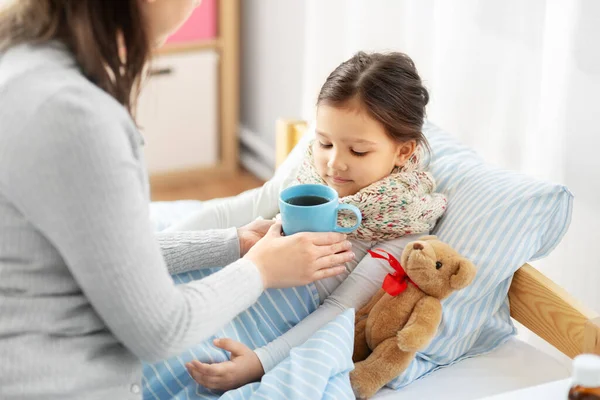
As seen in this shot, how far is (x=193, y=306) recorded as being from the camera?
1021mm

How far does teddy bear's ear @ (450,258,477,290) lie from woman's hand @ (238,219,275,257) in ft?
1.10

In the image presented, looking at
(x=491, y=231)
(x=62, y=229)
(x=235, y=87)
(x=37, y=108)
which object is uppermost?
(x=37, y=108)

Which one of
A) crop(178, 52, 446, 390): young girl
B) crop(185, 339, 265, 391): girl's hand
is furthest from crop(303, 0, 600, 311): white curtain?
crop(185, 339, 265, 391): girl's hand

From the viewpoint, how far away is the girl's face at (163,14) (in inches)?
39.2

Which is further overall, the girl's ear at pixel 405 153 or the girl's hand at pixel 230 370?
the girl's ear at pixel 405 153

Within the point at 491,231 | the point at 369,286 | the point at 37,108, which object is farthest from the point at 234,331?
the point at 37,108

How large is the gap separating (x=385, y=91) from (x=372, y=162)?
0.12 m

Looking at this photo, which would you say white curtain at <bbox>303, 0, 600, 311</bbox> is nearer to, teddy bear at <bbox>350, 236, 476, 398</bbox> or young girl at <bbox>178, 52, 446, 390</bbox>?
young girl at <bbox>178, 52, 446, 390</bbox>

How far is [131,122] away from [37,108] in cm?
11

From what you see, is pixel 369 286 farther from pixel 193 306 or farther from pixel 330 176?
pixel 193 306

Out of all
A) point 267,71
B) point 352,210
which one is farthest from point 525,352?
point 267,71

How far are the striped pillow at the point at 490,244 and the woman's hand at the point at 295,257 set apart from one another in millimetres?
236

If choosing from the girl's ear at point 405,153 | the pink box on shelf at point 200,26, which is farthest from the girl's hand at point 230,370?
the pink box on shelf at point 200,26

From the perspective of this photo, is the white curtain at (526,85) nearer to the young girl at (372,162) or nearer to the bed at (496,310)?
the bed at (496,310)
